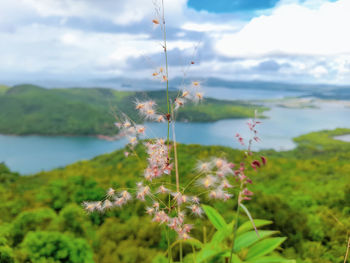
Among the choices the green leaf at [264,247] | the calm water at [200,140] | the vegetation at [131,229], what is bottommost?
the calm water at [200,140]

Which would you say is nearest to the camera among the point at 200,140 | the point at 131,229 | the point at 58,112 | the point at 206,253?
the point at 206,253

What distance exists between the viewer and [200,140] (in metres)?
47.8

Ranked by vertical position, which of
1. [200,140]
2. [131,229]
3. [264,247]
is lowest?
[200,140]

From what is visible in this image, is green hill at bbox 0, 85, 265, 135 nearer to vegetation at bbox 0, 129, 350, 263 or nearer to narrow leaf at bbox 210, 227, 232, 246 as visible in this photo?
vegetation at bbox 0, 129, 350, 263

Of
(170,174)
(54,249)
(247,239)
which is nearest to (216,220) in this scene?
(247,239)

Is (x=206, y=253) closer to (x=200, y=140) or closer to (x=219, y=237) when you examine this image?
(x=219, y=237)

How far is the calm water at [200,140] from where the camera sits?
2046 inches

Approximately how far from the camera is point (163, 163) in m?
1.17

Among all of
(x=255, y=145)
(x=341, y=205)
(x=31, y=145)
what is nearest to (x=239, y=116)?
(x=31, y=145)

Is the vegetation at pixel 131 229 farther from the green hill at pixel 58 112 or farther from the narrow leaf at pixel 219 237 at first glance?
the green hill at pixel 58 112

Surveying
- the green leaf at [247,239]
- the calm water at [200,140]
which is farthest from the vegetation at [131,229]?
the calm water at [200,140]

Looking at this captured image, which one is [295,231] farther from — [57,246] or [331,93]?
[331,93]

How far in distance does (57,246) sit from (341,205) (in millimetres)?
6040

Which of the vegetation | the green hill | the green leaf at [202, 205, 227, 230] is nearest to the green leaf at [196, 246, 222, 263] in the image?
the green leaf at [202, 205, 227, 230]
